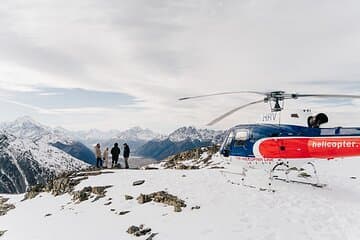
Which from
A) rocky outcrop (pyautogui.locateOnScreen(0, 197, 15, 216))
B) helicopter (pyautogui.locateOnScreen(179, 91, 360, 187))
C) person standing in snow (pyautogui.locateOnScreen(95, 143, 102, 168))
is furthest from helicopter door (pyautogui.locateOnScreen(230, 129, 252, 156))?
rocky outcrop (pyautogui.locateOnScreen(0, 197, 15, 216))

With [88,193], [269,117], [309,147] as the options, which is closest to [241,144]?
[269,117]

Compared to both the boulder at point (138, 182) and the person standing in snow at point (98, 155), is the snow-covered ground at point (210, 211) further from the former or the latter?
the person standing in snow at point (98, 155)

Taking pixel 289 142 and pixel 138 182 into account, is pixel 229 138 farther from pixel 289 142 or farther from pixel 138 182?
pixel 138 182

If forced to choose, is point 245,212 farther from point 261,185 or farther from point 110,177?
point 110,177

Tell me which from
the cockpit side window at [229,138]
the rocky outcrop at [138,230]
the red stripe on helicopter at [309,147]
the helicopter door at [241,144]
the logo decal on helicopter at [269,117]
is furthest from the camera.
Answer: the cockpit side window at [229,138]

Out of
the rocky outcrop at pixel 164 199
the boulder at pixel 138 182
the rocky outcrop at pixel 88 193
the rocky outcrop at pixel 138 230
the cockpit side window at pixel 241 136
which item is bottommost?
the rocky outcrop at pixel 138 230

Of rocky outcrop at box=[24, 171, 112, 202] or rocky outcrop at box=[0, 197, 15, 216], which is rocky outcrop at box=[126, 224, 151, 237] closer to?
rocky outcrop at box=[24, 171, 112, 202]

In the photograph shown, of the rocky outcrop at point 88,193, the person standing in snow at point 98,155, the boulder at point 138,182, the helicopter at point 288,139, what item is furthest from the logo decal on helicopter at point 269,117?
the person standing in snow at point 98,155
